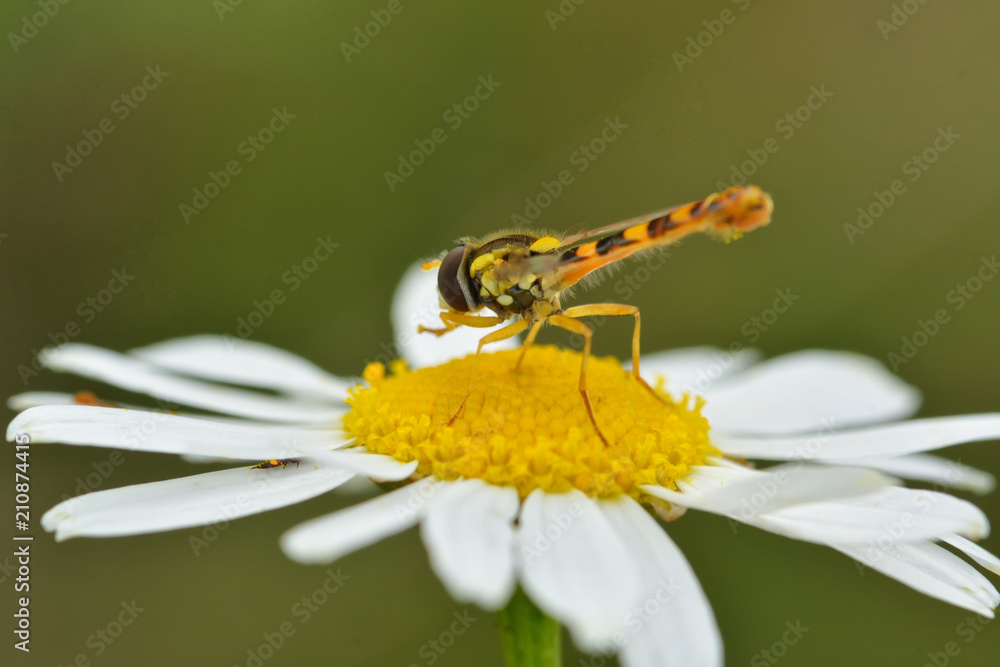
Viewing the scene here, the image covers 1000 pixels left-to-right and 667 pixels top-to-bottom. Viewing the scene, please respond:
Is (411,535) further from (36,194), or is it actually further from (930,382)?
(930,382)


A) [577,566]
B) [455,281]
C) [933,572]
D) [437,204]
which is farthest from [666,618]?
[437,204]

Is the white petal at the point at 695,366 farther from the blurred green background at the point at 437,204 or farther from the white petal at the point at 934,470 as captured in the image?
the blurred green background at the point at 437,204

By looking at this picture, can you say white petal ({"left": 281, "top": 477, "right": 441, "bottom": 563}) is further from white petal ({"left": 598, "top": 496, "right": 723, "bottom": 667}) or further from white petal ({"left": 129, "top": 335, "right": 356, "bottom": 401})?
white petal ({"left": 129, "top": 335, "right": 356, "bottom": 401})

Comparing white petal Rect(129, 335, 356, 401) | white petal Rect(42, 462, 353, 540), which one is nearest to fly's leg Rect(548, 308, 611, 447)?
white petal Rect(42, 462, 353, 540)

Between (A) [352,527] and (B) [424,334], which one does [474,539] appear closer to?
(A) [352,527]

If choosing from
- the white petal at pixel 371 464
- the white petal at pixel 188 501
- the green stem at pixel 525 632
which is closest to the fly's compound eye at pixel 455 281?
the white petal at pixel 371 464

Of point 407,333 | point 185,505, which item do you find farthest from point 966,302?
point 185,505
